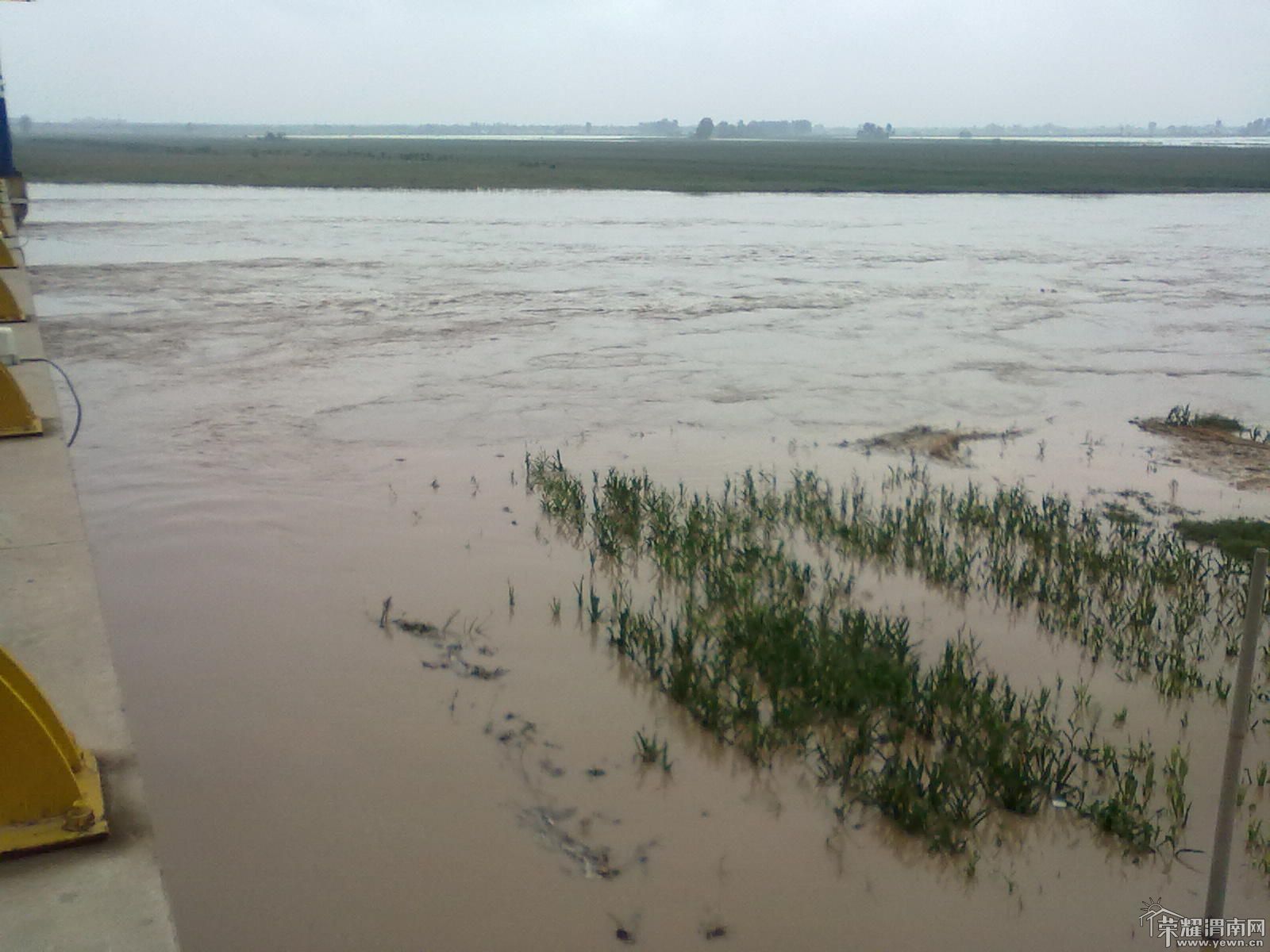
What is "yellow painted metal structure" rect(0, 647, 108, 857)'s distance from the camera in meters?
2.67

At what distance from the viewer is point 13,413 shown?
5.80 metres

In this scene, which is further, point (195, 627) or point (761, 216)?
point (761, 216)

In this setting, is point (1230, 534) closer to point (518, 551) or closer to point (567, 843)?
point (518, 551)

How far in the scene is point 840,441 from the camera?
948 cm

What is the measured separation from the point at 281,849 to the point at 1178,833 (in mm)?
3268

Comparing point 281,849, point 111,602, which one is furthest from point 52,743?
point 111,602

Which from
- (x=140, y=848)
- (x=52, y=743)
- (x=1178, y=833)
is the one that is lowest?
(x=1178, y=833)

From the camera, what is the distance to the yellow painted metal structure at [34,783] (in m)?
2.67

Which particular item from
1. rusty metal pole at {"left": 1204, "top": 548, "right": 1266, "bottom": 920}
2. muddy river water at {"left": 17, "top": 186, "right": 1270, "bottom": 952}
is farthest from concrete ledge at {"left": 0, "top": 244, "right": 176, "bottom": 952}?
rusty metal pole at {"left": 1204, "top": 548, "right": 1266, "bottom": 920}

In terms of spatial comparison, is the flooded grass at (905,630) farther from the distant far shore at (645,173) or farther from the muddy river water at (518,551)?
the distant far shore at (645,173)

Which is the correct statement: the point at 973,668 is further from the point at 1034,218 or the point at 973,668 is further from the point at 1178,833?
the point at 1034,218

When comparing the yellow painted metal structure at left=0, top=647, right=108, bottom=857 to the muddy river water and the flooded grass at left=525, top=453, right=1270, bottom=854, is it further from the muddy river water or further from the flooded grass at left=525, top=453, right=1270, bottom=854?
the flooded grass at left=525, top=453, right=1270, bottom=854

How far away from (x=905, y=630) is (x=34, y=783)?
12.8 ft

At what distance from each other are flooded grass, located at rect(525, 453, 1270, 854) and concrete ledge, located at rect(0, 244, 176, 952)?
217 cm
